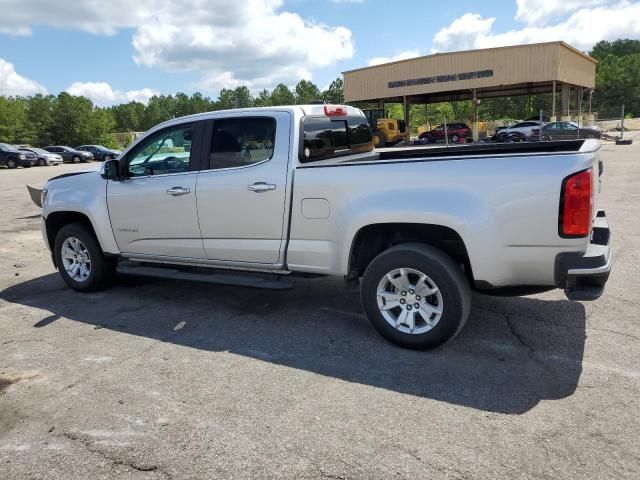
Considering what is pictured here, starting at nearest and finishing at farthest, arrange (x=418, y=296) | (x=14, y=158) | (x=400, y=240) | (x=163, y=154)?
(x=418, y=296) < (x=400, y=240) < (x=163, y=154) < (x=14, y=158)

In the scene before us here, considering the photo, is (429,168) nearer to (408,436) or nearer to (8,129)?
(408,436)

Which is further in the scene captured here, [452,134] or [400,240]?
[452,134]

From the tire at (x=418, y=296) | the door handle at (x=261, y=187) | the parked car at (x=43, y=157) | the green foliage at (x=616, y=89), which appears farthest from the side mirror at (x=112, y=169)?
the green foliage at (x=616, y=89)

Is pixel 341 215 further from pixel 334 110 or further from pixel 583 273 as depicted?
pixel 583 273

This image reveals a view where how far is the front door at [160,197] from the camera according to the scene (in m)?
5.09

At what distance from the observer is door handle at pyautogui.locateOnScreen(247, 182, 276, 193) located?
14.8ft

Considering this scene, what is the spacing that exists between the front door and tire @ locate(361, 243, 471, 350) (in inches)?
74.1

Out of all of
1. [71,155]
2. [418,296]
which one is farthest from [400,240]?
[71,155]

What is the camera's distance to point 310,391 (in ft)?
11.7

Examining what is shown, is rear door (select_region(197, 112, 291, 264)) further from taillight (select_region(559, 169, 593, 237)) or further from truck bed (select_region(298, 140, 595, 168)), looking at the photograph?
taillight (select_region(559, 169, 593, 237))

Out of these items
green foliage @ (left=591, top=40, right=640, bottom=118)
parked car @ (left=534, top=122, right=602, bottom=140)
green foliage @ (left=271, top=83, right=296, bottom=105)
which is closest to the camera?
parked car @ (left=534, top=122, right=602, bottom=140)

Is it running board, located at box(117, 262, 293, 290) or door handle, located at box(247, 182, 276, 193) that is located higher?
door handle, located at box(247, 182, 276, 193)

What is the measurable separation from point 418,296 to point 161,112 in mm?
131867

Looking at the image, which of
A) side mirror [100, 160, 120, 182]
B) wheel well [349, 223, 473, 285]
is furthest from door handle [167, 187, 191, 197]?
wheel well [349, 223, 473, 285]
